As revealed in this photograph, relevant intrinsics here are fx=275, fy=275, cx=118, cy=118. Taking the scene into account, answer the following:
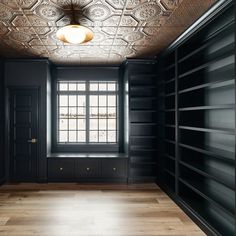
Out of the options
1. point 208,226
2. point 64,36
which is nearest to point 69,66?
point 64,36

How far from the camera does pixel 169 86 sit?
5.34m

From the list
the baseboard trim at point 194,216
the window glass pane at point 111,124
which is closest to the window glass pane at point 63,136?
the window glass pane at point 111,124

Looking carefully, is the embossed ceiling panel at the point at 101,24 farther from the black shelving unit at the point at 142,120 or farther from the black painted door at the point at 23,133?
the black painted door at the point at 23,133

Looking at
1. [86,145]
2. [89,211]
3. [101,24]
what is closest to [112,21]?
[101,24]

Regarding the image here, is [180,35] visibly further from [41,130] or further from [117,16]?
[41,130]

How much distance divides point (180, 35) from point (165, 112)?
1.71m

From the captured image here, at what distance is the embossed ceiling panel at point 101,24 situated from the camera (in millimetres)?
3134

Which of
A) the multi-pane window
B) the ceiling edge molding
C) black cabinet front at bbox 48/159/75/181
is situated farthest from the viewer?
the multi-pane window

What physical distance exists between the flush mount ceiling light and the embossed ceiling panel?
141mm

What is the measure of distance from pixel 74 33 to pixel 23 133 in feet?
10.4

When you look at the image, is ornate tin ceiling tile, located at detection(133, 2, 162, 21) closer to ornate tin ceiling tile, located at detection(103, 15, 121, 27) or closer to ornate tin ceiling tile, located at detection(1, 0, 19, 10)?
ornate tin ceiling tile, located at detection(103, 15, 121, 27)

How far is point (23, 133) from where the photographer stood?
19.4 ft

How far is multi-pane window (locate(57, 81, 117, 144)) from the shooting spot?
6633mm

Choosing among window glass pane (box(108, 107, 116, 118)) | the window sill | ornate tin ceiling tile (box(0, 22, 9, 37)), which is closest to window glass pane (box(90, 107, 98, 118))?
window glass pane (box(108, 107, 116, 118))
